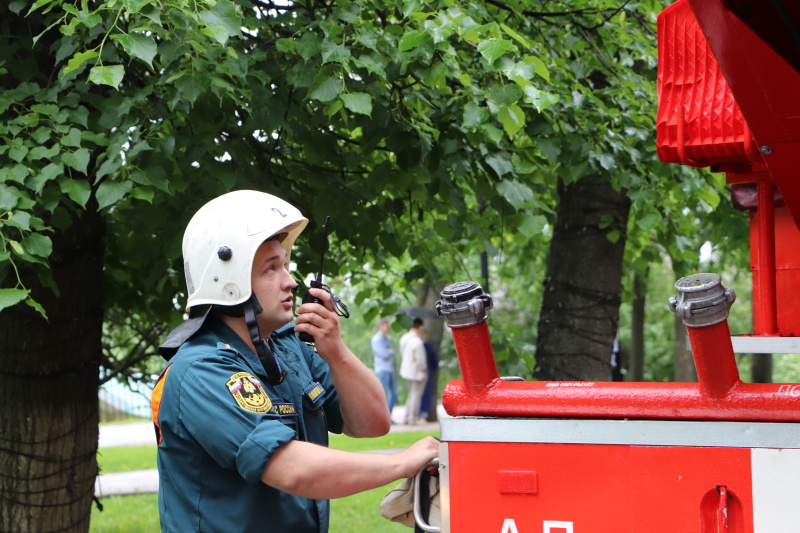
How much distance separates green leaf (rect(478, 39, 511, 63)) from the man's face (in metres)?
1.38

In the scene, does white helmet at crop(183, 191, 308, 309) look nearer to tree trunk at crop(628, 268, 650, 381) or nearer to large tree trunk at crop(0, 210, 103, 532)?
large tree trunk at crop(0, 210, 103, 532)

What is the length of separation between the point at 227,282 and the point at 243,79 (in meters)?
1.55

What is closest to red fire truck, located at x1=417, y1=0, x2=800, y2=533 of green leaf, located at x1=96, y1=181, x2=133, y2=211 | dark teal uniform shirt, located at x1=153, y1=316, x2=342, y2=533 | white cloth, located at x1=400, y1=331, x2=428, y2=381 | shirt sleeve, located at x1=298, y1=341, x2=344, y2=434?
dark teal uniform shirt, located at x1=153, y1=316, x2=342, y2=533

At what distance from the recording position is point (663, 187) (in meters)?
5.33

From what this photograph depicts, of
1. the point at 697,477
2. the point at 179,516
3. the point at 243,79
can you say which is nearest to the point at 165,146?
the point at 243,79

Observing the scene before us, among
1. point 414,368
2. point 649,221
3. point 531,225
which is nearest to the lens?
point 531,225

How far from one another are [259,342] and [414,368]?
41.3ft

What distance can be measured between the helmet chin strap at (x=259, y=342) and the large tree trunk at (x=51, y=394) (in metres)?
2.54

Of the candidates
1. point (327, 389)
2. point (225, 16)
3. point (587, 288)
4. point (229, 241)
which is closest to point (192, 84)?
point (225, 16)

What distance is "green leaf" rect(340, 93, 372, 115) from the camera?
12.1 feet

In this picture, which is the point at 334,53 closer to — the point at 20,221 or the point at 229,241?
the point at 20,221

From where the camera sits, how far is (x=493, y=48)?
361 centimetres

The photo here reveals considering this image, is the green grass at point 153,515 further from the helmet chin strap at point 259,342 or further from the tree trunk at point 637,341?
the tree trunk at point 637,341

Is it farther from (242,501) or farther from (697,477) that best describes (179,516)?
(697,477)
